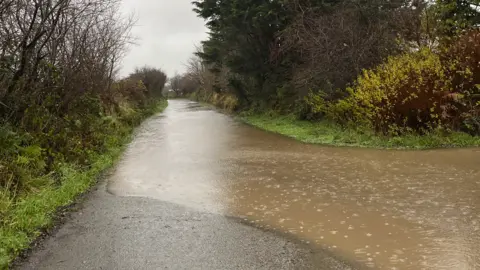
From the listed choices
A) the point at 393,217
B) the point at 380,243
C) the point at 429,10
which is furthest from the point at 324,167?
the point at 429,10

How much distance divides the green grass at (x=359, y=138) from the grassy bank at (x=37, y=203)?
7.73 metres

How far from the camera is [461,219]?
19.8ft

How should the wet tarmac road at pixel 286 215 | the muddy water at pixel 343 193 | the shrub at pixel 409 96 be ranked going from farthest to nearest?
the shrub at pixel 409 96, the muddy water at pixel 343 193, the wet tarmac road at pixel 286 215

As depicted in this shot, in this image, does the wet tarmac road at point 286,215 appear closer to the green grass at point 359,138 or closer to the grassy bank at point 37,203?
the grassy bank at point 37,203

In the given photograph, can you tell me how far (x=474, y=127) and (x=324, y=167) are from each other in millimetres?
5499

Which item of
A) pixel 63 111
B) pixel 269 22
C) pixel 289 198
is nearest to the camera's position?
pixel 289 198

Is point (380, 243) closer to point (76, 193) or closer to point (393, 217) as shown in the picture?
point (393, 217)

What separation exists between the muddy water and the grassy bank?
0.74 m

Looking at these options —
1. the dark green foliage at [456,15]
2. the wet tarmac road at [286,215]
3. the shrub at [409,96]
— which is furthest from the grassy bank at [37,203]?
the dark green foliage at [456,15]

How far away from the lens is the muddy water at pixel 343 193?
5.30 m

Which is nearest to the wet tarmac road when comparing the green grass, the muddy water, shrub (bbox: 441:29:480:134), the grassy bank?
the muddy water

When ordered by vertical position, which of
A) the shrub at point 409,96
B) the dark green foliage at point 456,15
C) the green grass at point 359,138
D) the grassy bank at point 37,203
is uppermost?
the dark green foliage at point 456,15

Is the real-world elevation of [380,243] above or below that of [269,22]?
below

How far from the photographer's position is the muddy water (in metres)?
5.30
